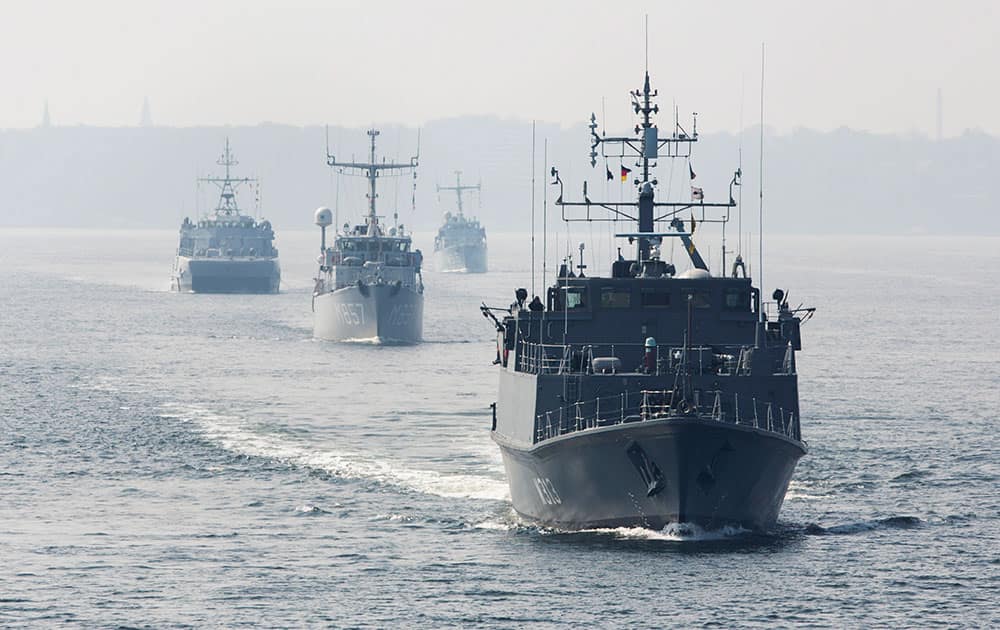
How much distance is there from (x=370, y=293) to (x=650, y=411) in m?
71.3

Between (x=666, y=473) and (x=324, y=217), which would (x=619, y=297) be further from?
(x=324, y=217)

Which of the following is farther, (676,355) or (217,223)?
(217,223)

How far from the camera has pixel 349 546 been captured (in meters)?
43.1

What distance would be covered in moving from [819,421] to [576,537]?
27.4 m

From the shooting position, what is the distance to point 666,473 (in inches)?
1583

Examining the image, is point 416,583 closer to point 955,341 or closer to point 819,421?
point 819,421

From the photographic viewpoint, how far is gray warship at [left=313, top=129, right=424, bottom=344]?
111 m

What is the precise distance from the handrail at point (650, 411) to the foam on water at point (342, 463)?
7761 millimetres

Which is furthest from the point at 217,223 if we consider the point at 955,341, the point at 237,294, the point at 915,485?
the point at 915,485

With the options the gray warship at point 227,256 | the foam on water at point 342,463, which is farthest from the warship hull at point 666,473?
the gray warship at point 227,256

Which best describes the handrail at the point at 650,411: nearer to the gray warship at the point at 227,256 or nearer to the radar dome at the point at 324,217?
the radar dome at the point at 324,217

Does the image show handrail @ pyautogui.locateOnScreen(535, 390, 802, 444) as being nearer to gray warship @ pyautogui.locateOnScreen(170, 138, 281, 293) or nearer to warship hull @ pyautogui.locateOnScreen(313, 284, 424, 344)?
warship hull @ pyautogui.locateOnScreen(313, 284, 424, 344)

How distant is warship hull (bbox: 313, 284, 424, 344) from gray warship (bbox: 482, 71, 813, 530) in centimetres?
5991

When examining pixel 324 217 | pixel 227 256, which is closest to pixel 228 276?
pixel 227 256
